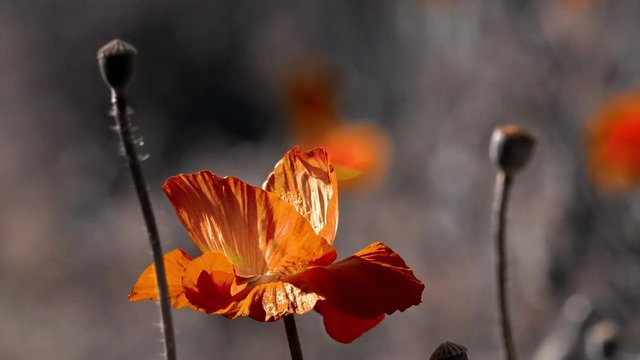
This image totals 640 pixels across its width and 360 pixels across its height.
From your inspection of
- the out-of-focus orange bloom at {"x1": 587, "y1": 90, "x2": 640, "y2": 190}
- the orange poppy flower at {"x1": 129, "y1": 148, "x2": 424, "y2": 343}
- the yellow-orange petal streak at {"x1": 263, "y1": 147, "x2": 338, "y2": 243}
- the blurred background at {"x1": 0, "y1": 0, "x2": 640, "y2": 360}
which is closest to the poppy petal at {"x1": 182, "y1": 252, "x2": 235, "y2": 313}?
the orange poppy flower at {"x1": 129, "y1": 148, "x2": 424, "y2": 343}

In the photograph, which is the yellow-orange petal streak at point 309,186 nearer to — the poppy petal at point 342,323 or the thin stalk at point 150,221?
the poppy petal at point 342,323

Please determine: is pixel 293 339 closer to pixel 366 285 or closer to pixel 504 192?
pixel 366 285

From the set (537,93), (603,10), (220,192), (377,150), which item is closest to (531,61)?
(537,93)

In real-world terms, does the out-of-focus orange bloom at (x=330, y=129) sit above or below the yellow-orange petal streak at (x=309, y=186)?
above

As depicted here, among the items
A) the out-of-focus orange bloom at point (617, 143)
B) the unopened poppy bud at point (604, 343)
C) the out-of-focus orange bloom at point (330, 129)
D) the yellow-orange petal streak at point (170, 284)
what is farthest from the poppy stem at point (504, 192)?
the out-of-focus orange bloom at point (330, 129)

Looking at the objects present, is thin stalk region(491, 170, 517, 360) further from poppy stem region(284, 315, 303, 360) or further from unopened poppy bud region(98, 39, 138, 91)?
unopened poppy bud region(98, 39, 138, 91)

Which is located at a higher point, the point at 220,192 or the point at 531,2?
the point at 531,2

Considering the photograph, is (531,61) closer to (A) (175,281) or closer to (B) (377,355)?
(B) (377,355)
